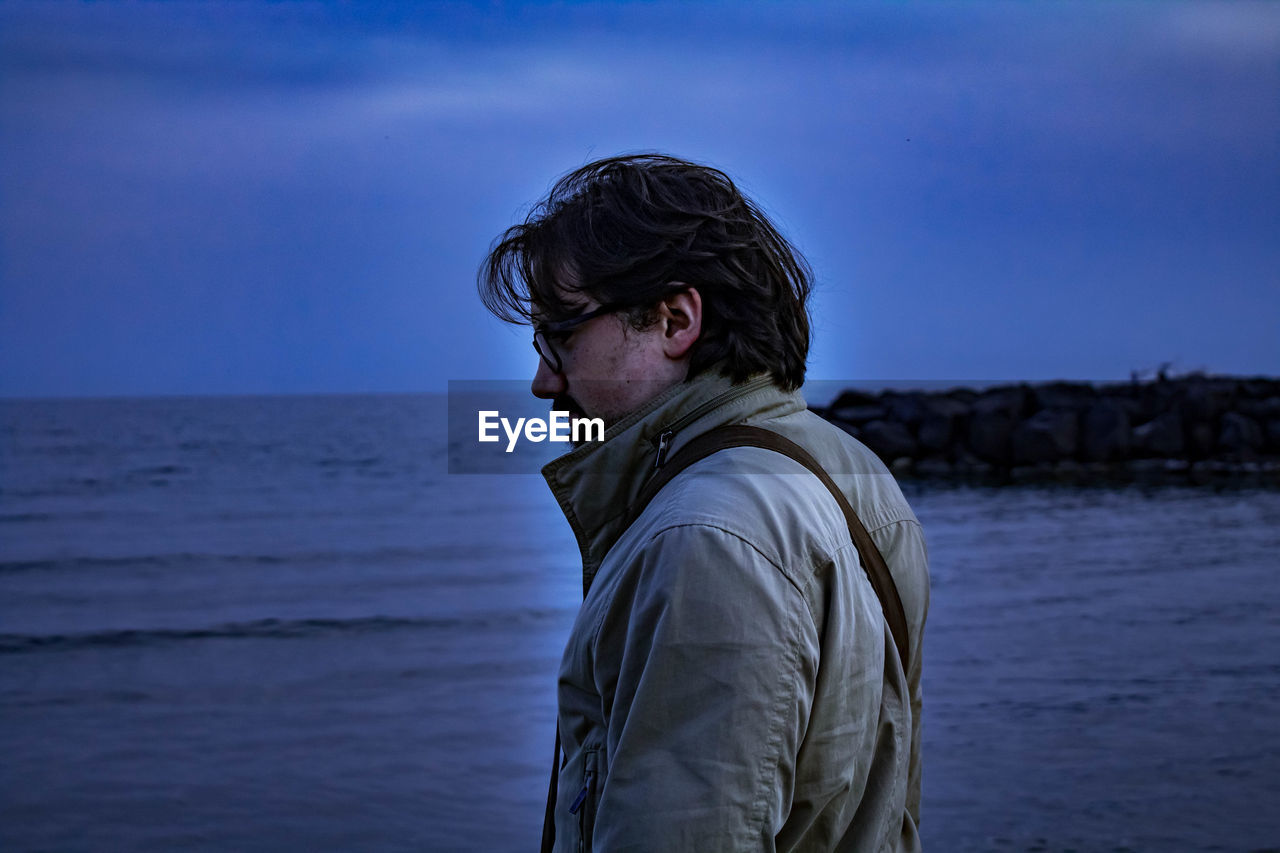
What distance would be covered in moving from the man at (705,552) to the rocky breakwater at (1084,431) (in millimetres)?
20977

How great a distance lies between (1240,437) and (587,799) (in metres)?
23.9

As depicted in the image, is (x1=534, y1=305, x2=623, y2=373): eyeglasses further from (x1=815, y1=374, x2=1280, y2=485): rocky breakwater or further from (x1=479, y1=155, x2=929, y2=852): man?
(x1=815, y1=374, x2=1280, y2=485): rocky breakwater

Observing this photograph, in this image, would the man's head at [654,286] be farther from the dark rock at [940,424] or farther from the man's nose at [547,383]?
the dark rock at [940,424]

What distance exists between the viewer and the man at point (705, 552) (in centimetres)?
123

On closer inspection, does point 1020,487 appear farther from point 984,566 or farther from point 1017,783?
point 1017,783

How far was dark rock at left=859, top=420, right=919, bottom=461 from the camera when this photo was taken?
2411cm

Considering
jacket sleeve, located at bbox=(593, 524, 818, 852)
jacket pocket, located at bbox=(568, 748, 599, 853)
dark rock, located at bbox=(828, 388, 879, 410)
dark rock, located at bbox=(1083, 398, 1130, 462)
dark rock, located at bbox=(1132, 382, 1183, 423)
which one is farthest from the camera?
dark rock, located at bbox=(828, 388, 879, 410)

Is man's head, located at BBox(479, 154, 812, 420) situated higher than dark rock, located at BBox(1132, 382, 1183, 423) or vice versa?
man's head, located at BBox(479, 154, 812, 420)

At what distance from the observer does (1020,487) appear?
20.5 m

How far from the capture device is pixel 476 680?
27.9ft

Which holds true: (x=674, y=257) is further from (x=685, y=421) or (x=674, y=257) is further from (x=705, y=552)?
(x=705, y=552)

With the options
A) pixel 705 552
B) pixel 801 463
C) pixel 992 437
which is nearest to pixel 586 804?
pixel 705 552

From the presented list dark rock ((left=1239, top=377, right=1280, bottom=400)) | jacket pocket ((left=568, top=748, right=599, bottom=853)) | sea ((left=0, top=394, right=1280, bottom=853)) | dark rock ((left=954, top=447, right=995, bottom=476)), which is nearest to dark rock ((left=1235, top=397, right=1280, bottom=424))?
dark rock ((left=1239, top=377, right=1280, bottom=400))

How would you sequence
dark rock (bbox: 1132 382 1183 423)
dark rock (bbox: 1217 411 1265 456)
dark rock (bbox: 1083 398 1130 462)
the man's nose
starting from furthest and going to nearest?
dark rock (bbox: 1132 382 1183 423) < dark rock (bbox: 1083 398 1130 462) < dark rock (bbox: 1217 411 1265 456) < the man's nose
